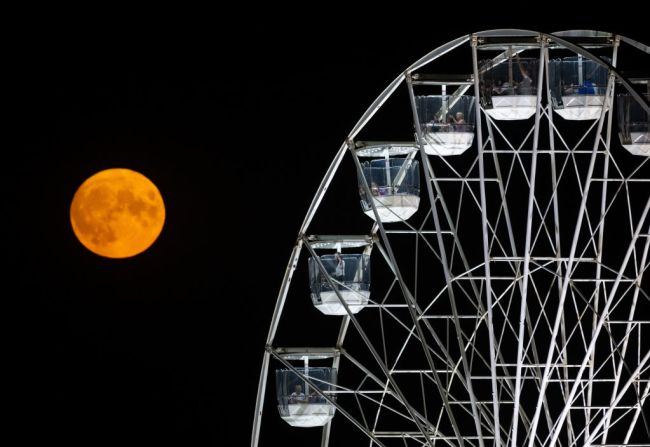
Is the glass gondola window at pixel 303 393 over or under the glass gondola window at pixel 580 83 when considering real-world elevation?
under

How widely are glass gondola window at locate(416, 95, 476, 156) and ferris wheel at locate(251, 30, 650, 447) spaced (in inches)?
0.7

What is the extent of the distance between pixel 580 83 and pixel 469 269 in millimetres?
3433

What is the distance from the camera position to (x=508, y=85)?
16688mm

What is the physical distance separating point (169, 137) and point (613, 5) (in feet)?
28.6

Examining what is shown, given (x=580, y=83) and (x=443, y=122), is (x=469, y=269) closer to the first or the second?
(x=443, y=122)

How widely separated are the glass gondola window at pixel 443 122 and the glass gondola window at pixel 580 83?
130 centimetres

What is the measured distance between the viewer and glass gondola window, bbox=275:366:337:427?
1919 centimetres

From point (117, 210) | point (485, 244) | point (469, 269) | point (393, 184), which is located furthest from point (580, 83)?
point (117, 210)

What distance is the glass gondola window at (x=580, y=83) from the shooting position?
16.5 meters

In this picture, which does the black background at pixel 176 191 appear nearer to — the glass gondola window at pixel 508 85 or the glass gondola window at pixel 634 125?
the glass gondola window at pixel 634 125

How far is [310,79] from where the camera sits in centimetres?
2675

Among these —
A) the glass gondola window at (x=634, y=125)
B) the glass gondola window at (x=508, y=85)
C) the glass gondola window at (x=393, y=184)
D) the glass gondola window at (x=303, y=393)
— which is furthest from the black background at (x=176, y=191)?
the glass gondola window at (x=508, y=85)

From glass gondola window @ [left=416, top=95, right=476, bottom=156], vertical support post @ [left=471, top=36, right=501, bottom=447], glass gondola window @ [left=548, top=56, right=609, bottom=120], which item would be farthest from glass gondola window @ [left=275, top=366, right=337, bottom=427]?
glass gondola window @ [left=548, top=56, right=609, bottom=120]

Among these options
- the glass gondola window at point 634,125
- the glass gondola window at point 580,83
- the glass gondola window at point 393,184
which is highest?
the glass gondola window at point 580,83
